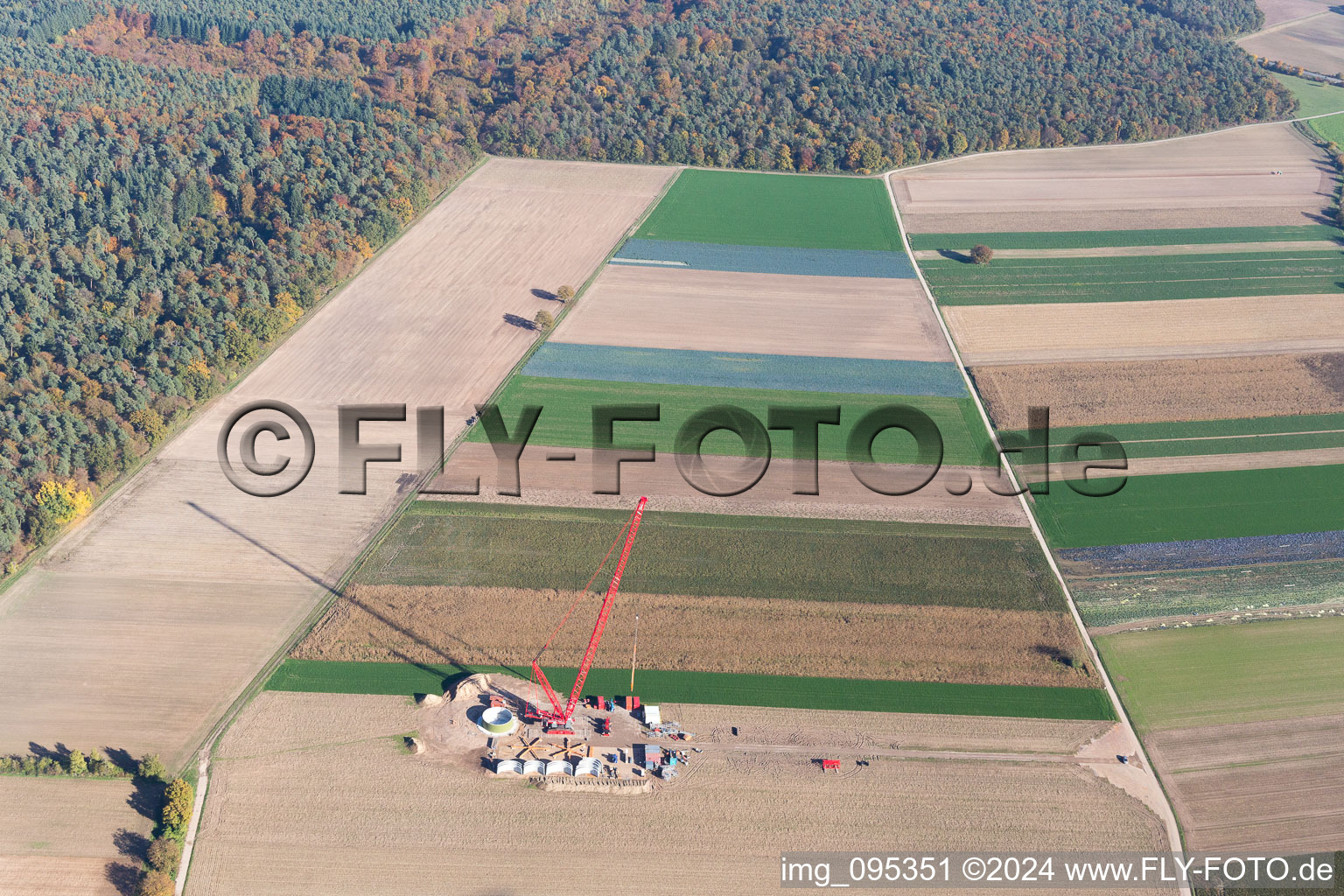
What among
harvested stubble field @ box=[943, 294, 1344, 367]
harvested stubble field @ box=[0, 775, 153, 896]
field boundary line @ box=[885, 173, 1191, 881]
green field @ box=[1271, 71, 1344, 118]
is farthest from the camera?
green field @ box=[1271, 71, 1344, 118]

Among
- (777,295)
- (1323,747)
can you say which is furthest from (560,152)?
(1323,747)

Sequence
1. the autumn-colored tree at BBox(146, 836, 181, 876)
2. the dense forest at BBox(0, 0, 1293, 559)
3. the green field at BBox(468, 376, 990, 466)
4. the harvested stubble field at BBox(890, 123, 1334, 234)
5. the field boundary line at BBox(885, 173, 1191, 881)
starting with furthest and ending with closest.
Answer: the harvested stubble field at BBox(890, 123, 1334, 234) → the dense forest at BBox(0, 0, 1293, 559) → the green field at BBox(468, 376, 990, 466) → the field boundary line at BBox(885, 173, 1191, 881) → the autumn-colored tree at BBox(146, 836, 181, 876)

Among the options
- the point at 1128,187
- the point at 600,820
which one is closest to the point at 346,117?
the point at 1128,187

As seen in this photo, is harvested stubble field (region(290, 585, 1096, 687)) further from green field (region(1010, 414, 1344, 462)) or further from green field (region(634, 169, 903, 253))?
green field (region(634, 169, 903, 253))

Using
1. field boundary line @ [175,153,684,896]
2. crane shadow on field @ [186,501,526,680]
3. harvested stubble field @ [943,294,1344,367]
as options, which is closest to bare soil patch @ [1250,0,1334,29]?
harvested stubble field @ [943,294,1344,367]

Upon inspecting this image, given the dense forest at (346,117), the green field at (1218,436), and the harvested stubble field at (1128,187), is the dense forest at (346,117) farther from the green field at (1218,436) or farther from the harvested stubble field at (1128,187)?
the green field at (1218,436)

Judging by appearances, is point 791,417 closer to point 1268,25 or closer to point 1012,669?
point 1012,669
